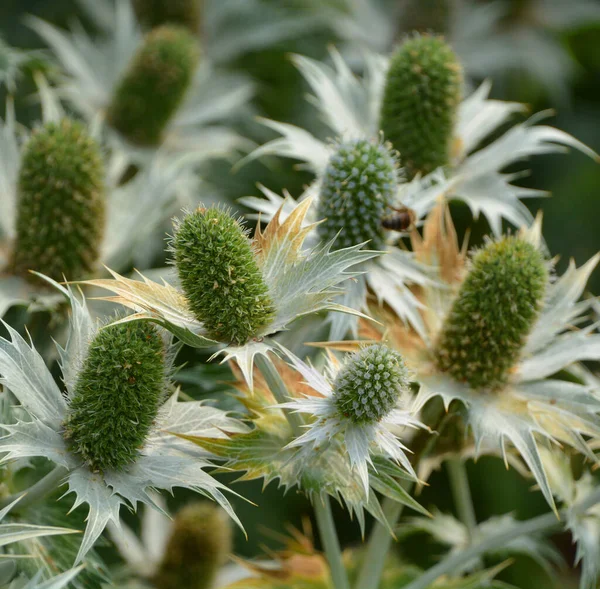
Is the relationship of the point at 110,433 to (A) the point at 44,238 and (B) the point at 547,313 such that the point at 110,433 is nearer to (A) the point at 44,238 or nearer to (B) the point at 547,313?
(A) the point at 44,238

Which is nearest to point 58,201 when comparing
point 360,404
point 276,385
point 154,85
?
point 154,85

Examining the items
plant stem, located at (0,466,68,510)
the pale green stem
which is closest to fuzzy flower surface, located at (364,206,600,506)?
the pale green stem

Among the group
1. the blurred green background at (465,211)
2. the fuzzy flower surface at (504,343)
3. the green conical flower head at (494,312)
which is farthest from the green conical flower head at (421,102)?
the blurred green background at (465,211)

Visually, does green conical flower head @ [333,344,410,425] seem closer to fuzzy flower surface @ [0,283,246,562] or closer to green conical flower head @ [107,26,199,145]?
fuzzy flower surface @ [0,283,246,562]

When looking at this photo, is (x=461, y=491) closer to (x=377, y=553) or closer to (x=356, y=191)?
(x=377, y=553)

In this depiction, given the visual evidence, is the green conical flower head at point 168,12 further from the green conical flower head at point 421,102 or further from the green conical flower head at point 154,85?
the green conical flower head at point 421,102

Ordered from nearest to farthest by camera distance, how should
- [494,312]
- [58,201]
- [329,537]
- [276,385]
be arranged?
1. [276,385]
2. [329,537]
3. [494,312]
4. [58,201]


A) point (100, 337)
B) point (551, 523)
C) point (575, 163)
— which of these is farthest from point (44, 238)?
point (575, 163)
